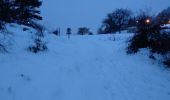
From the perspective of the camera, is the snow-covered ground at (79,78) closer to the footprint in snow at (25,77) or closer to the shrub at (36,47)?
the footprint in snow at (25,77)

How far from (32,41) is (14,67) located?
5181 millimetres

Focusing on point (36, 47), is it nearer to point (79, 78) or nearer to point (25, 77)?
point (79, 78)

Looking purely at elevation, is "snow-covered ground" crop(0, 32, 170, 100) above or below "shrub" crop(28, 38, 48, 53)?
below

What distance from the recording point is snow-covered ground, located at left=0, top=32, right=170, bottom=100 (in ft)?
29.9

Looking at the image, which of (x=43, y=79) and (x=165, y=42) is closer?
(x=43, y=79)

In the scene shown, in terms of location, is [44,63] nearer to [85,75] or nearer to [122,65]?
[85,75]

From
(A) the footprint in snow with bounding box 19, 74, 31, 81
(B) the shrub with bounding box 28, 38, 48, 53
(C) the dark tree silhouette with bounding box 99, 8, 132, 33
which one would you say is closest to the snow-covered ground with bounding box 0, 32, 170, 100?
(A) the footprint in snow with bounding box 19, 74, 31, 81

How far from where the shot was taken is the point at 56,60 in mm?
13984

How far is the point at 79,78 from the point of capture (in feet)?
36.8

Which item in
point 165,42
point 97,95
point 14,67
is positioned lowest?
point 97,95

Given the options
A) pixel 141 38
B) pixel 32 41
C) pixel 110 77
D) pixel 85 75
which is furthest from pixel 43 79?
pixel 141 38

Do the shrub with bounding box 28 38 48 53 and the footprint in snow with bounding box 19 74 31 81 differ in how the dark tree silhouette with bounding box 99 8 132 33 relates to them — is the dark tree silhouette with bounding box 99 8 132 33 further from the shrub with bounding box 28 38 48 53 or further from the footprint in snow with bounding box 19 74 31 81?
the footprint in snow with bounding box 19 74 31 81

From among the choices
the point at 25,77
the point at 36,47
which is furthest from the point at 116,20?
the point at 25,77

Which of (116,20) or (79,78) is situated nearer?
(79,78)
